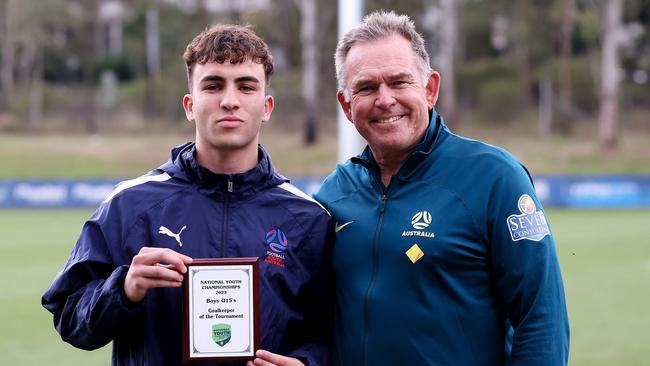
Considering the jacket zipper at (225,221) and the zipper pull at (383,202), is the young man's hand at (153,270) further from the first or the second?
the zipper pull at (383,202)

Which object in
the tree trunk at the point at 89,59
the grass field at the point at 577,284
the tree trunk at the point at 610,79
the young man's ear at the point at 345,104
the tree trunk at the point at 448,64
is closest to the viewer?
the young man's ear at the point at 345,104

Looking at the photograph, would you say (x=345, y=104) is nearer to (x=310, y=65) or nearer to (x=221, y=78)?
(x=221, y=78)

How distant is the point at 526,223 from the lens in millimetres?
3660

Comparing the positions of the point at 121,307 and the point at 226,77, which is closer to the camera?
the point at 121,307

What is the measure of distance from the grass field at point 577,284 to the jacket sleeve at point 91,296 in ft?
18.7

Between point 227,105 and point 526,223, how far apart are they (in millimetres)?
1199

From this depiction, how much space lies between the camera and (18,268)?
15.6 metres

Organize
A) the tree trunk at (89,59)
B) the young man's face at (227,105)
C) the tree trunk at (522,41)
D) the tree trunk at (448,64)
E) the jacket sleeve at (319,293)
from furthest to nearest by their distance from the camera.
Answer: the tree trunk at (522,41), the tree trunk at (89,59), the tree trunk at (448,64), the jacket sleeve at (319,293), the young man's face at (227,105)

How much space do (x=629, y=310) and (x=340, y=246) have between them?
28.2 feet

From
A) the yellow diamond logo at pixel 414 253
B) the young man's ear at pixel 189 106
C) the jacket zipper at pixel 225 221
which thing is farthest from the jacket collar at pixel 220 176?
the yellow diamond logo at pixel 414 253

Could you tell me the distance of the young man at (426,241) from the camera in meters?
3.67

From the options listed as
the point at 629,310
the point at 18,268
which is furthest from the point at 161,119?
the point at 629,310

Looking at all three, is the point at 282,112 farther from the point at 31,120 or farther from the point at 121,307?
the point at 121,307

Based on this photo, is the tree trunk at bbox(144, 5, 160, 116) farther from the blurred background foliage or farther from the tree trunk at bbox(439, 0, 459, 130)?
the tree trunk at bbox(439, 0, 459, 130)
